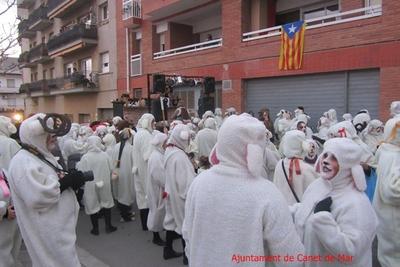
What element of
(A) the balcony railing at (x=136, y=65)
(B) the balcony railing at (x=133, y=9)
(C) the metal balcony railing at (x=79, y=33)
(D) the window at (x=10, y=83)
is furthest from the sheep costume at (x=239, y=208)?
(D) the window at (x=10, y=83)

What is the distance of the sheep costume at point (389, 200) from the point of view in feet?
12.4

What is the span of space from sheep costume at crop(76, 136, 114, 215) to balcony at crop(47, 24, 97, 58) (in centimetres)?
2023

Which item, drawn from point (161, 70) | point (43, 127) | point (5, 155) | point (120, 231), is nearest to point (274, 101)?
point (161, 70)

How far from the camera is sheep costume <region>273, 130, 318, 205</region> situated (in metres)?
4.04

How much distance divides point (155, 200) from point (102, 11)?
73.8 ft

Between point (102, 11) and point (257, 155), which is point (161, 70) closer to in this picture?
point (102, 11)

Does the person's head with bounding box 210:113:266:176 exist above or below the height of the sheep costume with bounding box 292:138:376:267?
above

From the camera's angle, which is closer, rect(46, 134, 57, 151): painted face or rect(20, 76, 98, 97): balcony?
rect(46, 134, 57, 151): painted face

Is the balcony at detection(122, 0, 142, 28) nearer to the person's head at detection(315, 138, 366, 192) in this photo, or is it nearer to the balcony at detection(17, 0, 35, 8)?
the person's head at detection(315, 138, 366, 192)

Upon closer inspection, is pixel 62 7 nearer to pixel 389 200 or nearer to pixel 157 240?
pixel 157 240

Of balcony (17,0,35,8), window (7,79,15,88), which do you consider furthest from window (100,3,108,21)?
window (7,79,15,88)

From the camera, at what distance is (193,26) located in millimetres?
21219

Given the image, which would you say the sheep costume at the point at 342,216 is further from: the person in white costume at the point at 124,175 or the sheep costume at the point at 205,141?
the sheep costume at the point at 205,141

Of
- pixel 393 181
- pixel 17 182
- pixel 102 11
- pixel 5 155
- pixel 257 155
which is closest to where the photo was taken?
pixel 257 155
